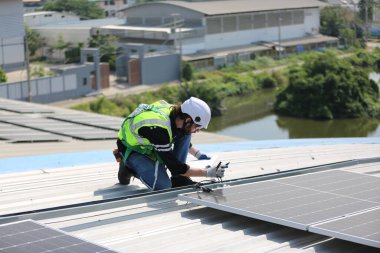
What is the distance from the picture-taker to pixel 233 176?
735 cm

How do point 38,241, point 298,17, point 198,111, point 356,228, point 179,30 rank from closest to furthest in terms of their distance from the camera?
point 38,241
point 356,228
point 198,111
point 179,30
point 298,17

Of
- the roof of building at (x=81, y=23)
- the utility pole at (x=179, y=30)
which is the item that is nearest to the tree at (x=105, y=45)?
the utility pole at (x=179, y=30)

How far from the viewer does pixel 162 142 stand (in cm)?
561

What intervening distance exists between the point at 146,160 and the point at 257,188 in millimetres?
996

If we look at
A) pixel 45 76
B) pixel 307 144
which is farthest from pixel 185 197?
pixel 45 76

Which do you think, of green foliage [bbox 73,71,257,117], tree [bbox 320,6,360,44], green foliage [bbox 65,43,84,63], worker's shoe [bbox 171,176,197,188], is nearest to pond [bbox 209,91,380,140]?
green foliage [bbox 73,71,257,117]

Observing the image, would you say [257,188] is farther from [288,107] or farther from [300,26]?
[300,26]

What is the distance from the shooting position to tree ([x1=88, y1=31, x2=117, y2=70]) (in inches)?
1592

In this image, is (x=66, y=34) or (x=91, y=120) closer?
(x=91, y=120)

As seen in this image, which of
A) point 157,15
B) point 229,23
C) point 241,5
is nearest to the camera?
point 229,23

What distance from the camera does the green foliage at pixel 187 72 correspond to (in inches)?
1585

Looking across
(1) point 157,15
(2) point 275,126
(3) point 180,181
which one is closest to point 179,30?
(1) point 157,15

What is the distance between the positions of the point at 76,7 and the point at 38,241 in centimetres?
6229

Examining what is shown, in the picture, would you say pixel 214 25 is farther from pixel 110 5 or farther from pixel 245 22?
pixel 110 5
